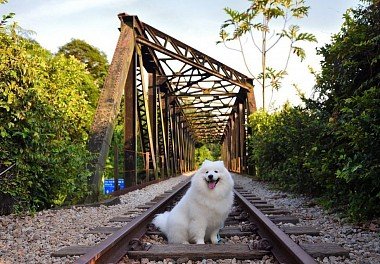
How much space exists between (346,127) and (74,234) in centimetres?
318

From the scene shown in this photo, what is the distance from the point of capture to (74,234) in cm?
449

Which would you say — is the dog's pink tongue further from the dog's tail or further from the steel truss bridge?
the steel truss bridge

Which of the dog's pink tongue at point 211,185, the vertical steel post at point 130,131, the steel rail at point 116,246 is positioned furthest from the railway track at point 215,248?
the vertical steel post at point 130,131

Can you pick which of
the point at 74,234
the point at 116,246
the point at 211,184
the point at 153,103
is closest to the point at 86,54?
the point at 153,103

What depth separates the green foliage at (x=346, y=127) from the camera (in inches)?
177

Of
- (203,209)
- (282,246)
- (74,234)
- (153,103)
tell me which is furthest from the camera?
(153,103)

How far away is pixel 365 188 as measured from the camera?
4848 mm

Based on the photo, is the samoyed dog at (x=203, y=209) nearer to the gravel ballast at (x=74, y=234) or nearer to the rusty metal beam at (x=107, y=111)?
the gravel ballast at (x=74, y=234)

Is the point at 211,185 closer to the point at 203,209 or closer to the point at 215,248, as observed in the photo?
the point at 203,209

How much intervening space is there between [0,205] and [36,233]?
4.73 ft

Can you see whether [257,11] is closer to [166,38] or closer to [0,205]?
[166,38]

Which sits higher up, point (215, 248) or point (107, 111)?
point (107, 111)

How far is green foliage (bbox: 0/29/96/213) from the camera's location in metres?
5.63

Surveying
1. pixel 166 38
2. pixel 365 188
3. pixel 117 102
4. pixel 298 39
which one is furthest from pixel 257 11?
pixel 365 188
